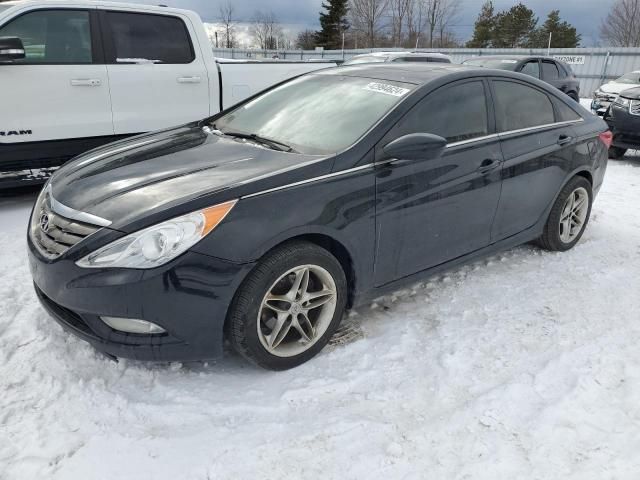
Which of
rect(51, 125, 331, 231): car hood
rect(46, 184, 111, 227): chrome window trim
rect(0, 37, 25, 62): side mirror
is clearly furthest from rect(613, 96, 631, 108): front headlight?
rect(46, 184, 111, 227): chrome window trim

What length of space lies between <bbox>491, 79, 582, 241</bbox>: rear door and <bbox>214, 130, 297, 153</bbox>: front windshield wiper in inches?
61.4

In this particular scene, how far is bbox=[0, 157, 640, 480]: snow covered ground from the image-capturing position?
218 centimetres

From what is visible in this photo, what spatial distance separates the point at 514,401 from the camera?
101 inches

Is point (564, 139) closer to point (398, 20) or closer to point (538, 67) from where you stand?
point (538, 67)

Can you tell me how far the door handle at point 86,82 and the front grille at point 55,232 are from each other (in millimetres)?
2891

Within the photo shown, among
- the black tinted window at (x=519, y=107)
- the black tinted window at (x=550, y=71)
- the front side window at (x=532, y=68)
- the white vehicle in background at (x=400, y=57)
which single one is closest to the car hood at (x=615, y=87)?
the black tinted window at (x=550, y=71)

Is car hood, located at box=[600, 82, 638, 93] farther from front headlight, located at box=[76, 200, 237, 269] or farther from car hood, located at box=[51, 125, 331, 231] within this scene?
front headlight, located at box=[76, 200, 237, 269]

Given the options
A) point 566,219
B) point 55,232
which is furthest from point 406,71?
point 55,232

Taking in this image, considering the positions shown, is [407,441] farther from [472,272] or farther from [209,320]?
[472,272]

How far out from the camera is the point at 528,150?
3.83 meters

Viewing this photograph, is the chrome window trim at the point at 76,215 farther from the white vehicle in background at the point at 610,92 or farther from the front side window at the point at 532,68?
the white vehicle in background at the point at 610,92

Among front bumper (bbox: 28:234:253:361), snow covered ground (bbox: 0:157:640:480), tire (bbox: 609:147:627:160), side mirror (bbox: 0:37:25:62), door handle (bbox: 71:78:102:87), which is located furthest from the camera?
tire (bbox: 609:147:627:160)

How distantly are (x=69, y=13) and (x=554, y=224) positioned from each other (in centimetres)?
494

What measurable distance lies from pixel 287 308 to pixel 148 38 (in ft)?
14.1
